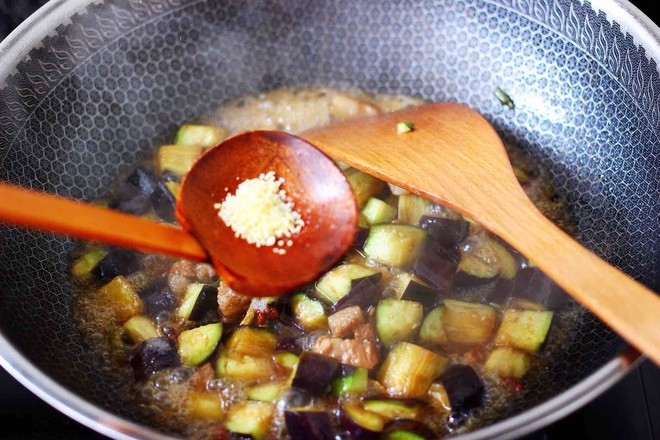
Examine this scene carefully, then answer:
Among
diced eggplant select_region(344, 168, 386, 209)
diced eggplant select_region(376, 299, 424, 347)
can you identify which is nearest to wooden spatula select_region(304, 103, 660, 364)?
diced eggplant select_region(344, 168, 386, 209)

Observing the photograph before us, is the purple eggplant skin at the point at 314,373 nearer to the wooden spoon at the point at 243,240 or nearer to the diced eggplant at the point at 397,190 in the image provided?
the wooden spoon at the point at 243,240

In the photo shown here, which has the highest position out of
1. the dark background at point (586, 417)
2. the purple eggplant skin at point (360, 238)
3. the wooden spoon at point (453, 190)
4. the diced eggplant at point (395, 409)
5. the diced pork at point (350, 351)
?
the wooden spoon at point (453, 190)

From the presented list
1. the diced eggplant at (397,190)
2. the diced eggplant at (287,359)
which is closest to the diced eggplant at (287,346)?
the diced eggplant at (287,359)

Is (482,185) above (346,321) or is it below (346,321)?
above

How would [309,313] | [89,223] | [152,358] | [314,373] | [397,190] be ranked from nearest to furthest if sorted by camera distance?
[89,223] < [314,373] < [152,358] < [309,313] < [397,190]

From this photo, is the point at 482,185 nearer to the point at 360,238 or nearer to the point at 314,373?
the point at 360,238

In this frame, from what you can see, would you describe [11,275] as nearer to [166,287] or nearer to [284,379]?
[166,287]

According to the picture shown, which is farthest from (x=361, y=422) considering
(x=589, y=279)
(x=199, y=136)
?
(x=199, y=136)
